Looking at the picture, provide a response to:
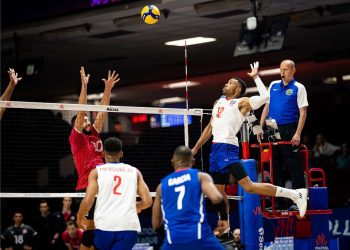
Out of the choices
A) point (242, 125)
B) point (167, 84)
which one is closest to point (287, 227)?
point (242, 125)

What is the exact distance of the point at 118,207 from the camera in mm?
11023

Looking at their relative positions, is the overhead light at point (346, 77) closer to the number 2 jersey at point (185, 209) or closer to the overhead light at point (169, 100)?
the overhead light at point (169, 100)

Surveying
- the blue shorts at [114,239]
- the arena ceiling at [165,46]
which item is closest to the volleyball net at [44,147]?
the arena ceiling at [165,46]

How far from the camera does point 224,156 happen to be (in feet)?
46.6

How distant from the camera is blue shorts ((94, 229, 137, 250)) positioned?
11.0 meters

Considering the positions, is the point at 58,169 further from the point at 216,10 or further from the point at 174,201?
the point at 174,201

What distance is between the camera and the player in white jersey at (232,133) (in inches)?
558

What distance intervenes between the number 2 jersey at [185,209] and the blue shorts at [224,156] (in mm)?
3791

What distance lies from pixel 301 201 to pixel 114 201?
4.79 metres

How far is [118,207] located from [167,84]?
2672cm

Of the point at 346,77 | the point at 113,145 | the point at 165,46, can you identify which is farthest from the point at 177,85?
the point at 113,145

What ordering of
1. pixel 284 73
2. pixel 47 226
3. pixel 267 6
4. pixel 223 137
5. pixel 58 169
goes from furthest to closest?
pixel 58 169 → pixel 47 226 → pixel 267 6 → pixel 284 73 → pixel 223 137

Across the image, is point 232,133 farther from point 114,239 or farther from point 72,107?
point 114,239

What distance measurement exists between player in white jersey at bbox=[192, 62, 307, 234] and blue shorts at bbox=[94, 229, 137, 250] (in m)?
3.35
